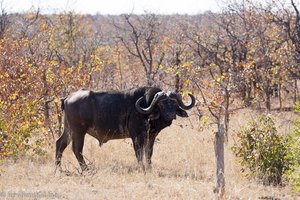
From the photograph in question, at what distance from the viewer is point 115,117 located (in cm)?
1104

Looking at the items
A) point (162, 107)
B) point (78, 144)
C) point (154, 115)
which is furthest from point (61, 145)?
point (162, 107)

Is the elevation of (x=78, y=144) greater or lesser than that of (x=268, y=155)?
greater

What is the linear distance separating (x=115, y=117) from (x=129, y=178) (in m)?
2.14

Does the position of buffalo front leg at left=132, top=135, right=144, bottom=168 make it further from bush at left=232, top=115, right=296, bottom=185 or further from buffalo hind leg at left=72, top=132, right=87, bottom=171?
bush at left=232, top=115, right=296, bottom=185

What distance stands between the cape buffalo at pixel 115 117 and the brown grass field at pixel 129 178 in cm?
Result: 45

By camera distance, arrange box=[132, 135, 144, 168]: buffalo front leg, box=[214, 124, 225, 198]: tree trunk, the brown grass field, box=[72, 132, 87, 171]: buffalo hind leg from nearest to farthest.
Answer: box=[214, 124, 225, 198]: tree trunk, the brown grass field, box=[132, 135, 144, 168]: buffalo front leg, box=[72, 132, 87, 171]: buffalo hind leg

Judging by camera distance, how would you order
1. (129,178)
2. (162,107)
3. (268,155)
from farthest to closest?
1. (162,107)
2. (129,178)
3. (268,155)

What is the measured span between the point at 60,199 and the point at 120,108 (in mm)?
3716

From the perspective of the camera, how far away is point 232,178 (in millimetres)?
9266

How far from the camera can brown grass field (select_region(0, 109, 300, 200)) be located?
7.93 m

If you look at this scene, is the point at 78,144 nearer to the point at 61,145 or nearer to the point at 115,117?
the point at 61,145

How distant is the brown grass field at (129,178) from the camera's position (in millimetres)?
7934

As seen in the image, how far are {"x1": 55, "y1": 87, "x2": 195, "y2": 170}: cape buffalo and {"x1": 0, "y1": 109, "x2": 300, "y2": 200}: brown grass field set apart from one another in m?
0.45

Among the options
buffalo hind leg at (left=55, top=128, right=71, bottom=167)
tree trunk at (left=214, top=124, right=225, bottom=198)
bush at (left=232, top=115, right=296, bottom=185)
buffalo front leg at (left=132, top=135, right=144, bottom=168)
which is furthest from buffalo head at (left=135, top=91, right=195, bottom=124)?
tree trunk at (left=214, top=124, right=225, bottom=198)
